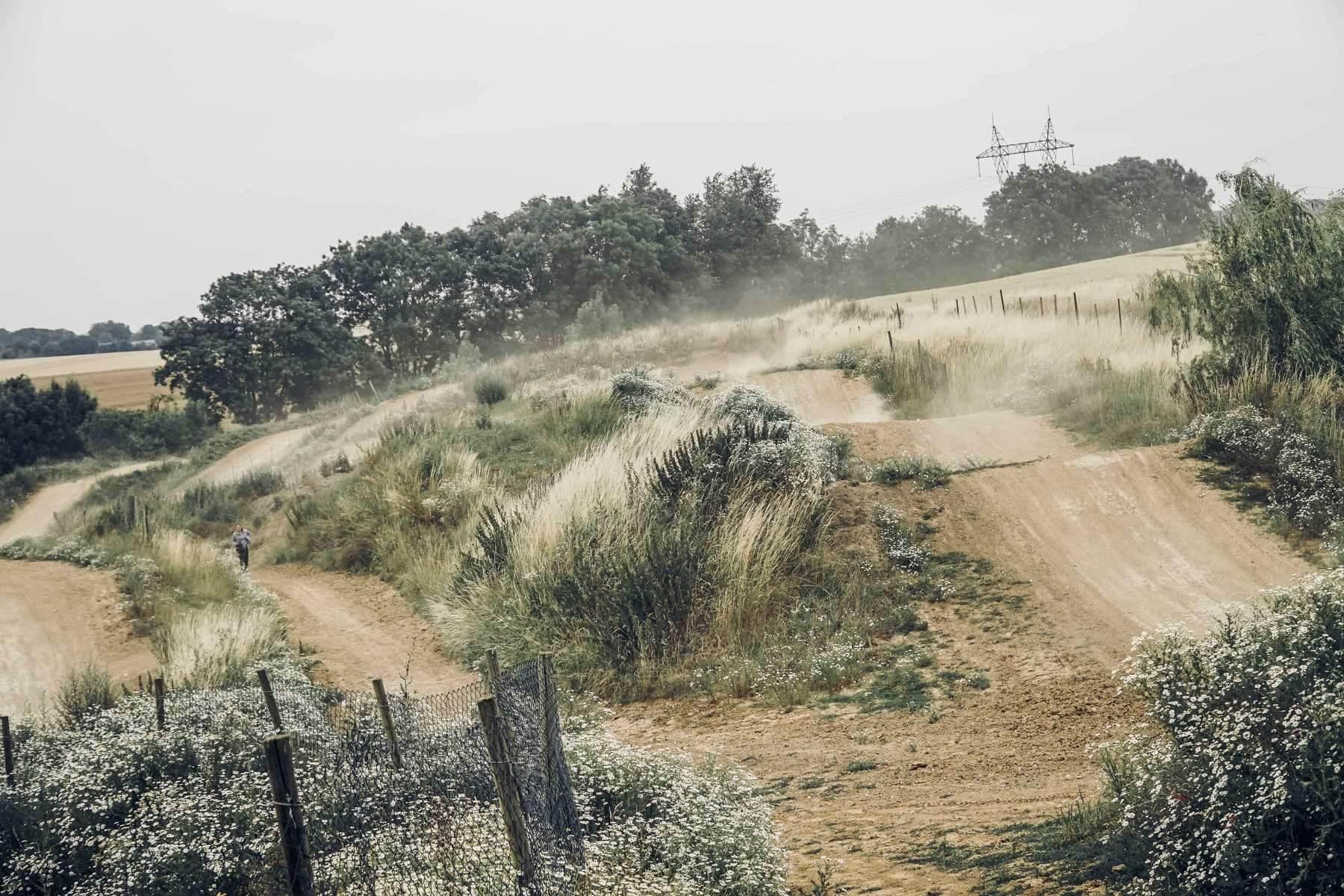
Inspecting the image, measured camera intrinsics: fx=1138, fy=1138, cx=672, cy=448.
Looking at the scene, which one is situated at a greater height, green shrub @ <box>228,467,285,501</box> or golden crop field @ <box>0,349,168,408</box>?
golden crop field @ <box>0,349,168,408</box>

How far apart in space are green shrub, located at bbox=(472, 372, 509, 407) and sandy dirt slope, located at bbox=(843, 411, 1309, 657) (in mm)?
13354

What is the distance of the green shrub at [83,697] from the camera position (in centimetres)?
1080

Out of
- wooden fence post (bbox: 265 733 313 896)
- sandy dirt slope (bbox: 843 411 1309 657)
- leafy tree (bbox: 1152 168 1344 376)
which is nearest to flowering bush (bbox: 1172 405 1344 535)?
sandy dirt slope (bbox: 843 411 1309 657)

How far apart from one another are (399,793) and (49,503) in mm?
42503

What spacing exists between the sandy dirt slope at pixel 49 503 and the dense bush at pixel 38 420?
5.13 m

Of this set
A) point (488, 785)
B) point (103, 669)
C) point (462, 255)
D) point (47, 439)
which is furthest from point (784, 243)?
point (488, 785)

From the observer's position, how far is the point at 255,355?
5697cm

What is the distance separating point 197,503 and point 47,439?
31470 millimetres

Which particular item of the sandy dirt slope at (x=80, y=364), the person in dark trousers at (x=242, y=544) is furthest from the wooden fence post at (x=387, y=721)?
the sandy dirt slope at (x=80, y=364)

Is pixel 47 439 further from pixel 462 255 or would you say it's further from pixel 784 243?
pixel 784 243

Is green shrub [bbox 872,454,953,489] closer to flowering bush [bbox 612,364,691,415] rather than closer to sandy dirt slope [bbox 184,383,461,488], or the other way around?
flowering bush [bbox 612,364,691,415]

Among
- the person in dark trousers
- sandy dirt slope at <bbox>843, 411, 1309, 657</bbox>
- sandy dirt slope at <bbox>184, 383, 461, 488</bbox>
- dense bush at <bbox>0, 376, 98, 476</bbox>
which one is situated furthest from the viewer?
dense bush at <bbox>0, 376, 98, 476</bbox>

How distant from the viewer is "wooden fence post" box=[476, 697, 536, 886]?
18.3 ft

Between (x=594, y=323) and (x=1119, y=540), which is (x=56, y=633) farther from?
(x=594, y=323)
